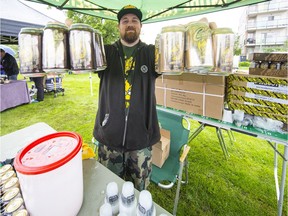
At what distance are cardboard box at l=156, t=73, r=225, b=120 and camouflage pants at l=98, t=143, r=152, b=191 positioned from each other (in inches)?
28.1

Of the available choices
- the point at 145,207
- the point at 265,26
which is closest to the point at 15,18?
the point at 145,207

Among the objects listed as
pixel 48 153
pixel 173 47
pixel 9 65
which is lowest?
pixel 48 153

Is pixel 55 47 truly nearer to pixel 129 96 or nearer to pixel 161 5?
pixel 129 96

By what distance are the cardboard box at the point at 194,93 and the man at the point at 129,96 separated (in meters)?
0.59

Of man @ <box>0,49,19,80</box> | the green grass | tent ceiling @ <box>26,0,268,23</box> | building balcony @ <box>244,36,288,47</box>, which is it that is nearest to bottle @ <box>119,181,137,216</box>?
the green grass

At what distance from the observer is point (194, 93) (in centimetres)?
160

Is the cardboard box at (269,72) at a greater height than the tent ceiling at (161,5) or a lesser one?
lesser

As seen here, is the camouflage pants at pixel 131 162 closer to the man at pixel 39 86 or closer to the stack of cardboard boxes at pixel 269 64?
the stack of cardboard boxes at pixel 269 64

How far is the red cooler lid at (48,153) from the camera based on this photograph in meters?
0.45

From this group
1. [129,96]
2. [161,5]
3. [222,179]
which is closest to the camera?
[129,96]

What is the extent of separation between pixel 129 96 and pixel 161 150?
80 centimetres

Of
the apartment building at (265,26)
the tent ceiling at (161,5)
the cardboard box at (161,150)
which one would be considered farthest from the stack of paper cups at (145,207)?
the apartment building at (265,26)

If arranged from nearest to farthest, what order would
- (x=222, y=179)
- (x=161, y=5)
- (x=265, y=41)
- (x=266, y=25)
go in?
(x=222, y=179) → (x=161, y=5) → (x=265, y=41) → (x=266, y=25)

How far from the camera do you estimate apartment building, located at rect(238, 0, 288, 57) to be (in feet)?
59.4
